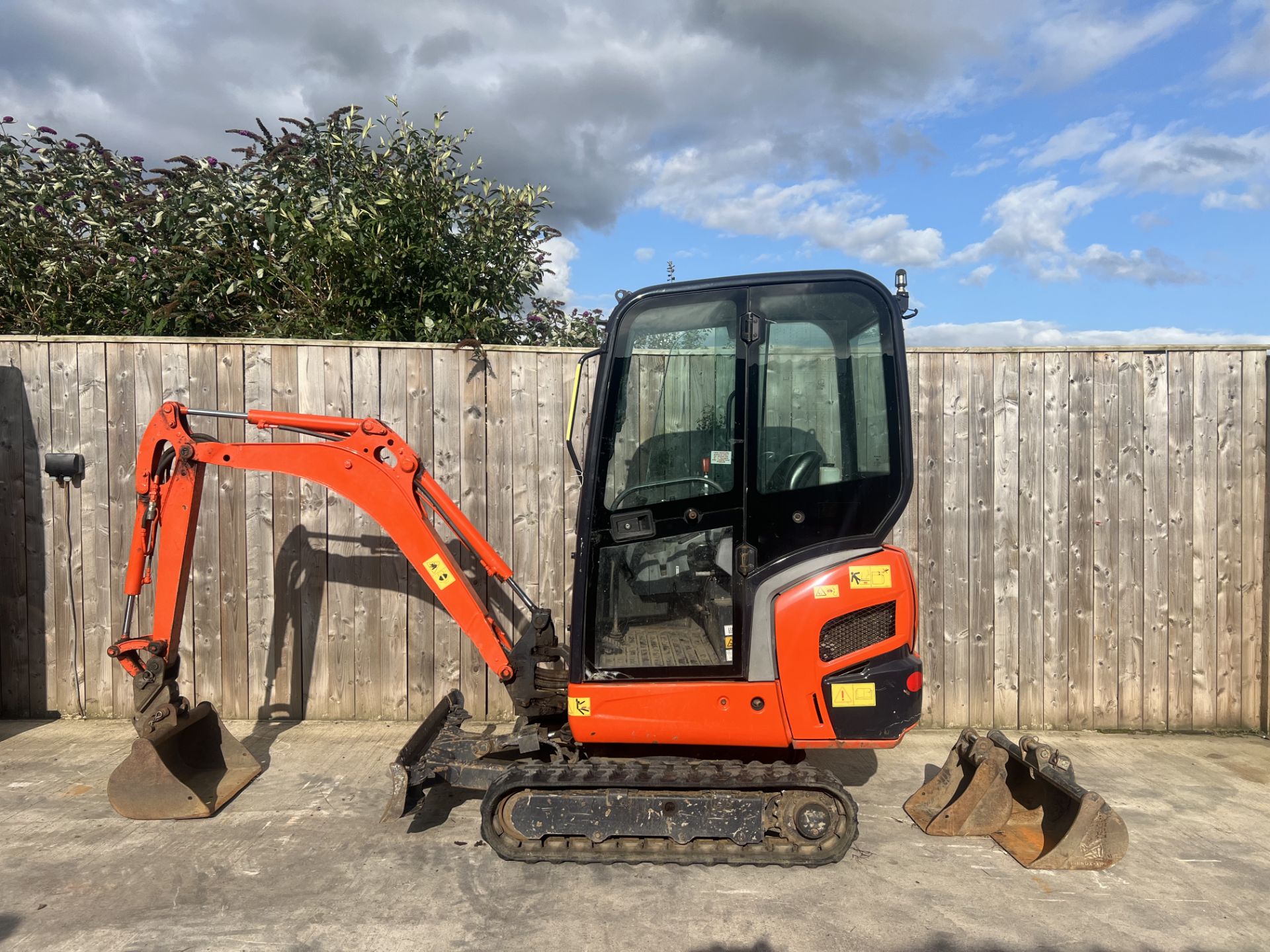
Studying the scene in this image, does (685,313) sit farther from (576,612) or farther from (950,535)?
(950,535)

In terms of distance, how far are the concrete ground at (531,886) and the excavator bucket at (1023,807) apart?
77mm

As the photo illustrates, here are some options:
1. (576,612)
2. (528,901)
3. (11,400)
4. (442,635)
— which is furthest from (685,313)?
(11,400)

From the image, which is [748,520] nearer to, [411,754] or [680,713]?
[680,713]

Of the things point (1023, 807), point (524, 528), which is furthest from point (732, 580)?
point (524, 528)

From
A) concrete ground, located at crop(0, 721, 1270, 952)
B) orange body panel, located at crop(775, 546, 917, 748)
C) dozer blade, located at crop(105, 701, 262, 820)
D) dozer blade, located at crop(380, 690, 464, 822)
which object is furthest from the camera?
dozer blade, located at crop(105, 701, 262, 820)

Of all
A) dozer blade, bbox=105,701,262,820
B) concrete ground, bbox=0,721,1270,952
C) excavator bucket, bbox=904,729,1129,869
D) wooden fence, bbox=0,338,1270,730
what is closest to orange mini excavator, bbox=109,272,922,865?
concrete ground, bbox=0,721,1270,952

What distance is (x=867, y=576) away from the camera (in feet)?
10.6

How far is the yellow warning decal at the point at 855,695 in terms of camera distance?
3213mm

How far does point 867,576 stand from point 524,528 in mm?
2399

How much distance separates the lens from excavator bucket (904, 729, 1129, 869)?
3.26m

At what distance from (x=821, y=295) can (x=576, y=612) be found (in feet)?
5.50

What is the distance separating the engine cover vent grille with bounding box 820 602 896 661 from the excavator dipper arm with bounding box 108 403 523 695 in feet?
4.76

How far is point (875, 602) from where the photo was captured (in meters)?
3.22

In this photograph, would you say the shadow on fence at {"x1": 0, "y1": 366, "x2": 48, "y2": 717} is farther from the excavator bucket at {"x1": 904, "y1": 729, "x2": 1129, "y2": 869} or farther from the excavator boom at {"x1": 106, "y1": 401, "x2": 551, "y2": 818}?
the excavator bucket at {"x1": 904, "y1": 729, "x2": 1129, "y2": 869}
